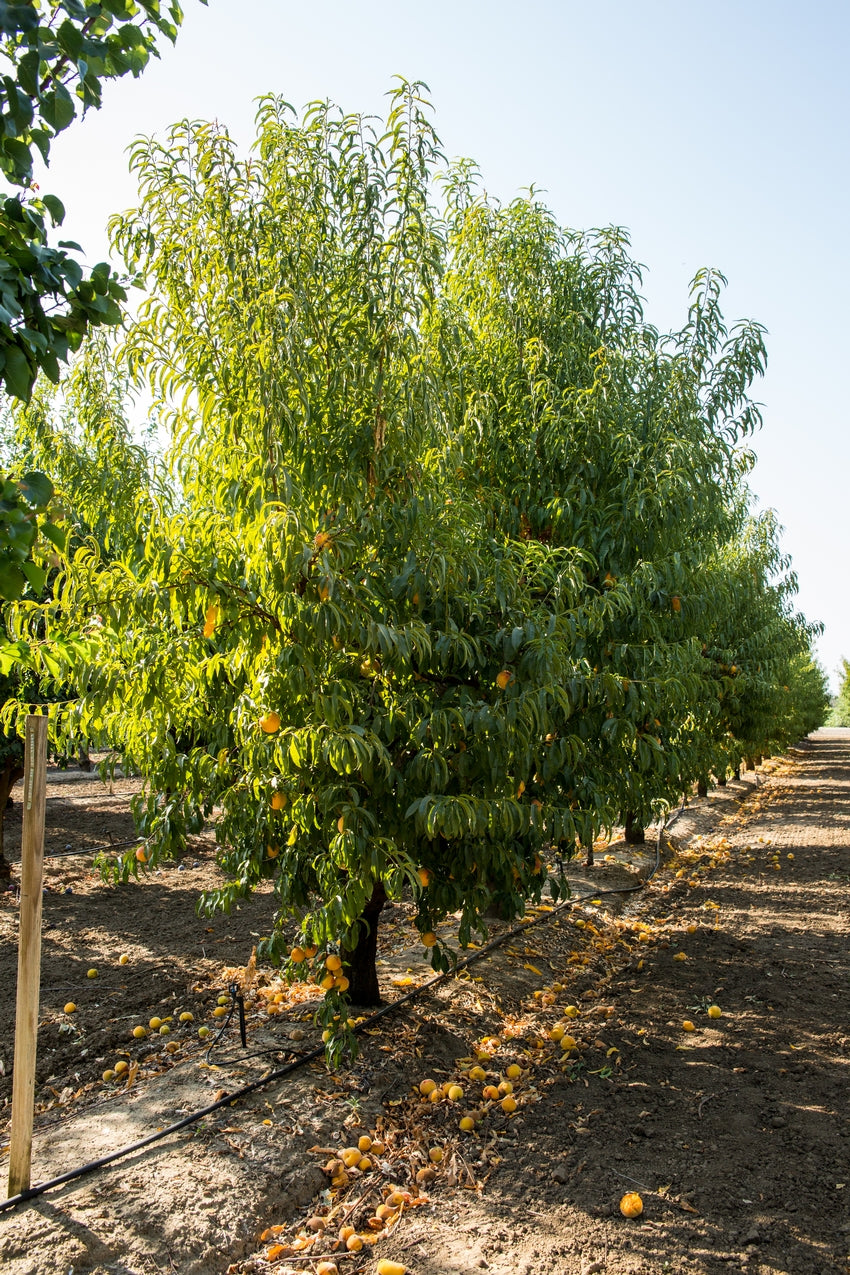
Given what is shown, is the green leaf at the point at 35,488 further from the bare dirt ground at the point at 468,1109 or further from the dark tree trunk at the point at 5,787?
the dark tree trunk at the point at 5,787

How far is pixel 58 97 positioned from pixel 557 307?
4.70 m

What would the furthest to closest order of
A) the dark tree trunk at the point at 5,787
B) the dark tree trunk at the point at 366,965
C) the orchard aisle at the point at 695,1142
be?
the dark tree trunk at the point at 5,787 → the dark tree trunk at the point at 366,965 → the orchard aisle at the point at 695,1142

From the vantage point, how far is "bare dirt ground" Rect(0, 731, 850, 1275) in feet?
10.4

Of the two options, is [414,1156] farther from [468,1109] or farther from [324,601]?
[324,601]

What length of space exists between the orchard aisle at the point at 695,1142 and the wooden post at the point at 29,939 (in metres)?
1.55

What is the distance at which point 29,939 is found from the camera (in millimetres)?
3477

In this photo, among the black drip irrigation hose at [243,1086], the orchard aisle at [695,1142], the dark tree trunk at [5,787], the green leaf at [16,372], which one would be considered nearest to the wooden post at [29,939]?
the black drip irrigation hose at [243,1086]

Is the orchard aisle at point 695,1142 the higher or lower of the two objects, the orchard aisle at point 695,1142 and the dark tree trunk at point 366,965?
the lower

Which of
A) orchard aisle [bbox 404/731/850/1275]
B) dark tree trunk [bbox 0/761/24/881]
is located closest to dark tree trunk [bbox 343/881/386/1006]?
orchard aisle [bbox 404/731/850/1275]

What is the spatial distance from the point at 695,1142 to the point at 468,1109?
1065 millimetres

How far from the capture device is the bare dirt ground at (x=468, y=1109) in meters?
3.17

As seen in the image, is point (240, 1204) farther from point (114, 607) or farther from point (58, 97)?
point (58, 97)

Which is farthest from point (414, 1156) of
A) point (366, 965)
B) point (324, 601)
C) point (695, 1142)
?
point (324, 601)

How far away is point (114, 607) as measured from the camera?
3.55 meters
